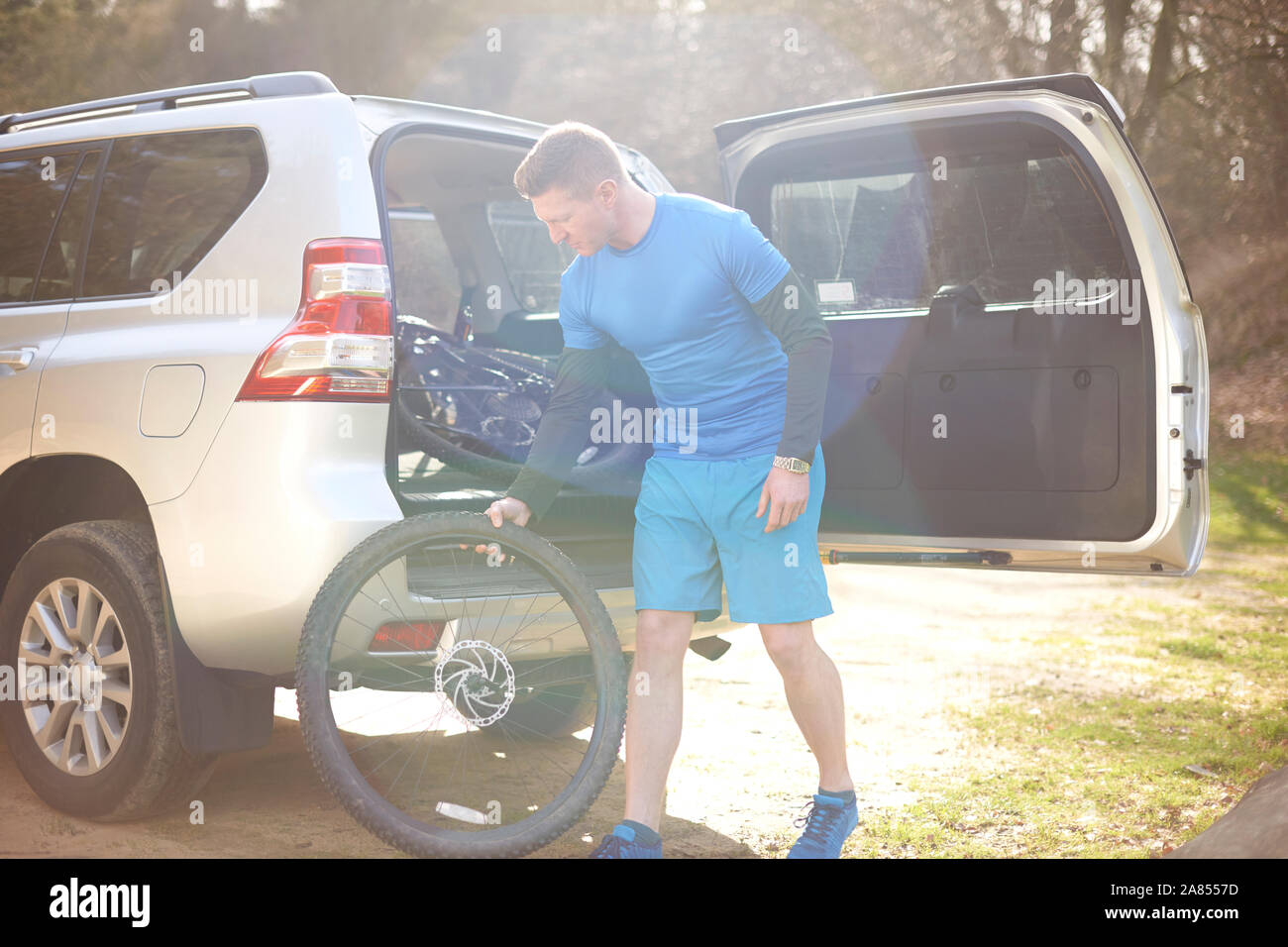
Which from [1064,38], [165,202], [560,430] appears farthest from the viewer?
[1064,38]

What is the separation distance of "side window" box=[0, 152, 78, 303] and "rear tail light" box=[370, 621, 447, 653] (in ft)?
5.88

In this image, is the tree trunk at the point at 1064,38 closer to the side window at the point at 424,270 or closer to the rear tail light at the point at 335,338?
the side window at the point at 424,270

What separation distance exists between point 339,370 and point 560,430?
64 cm

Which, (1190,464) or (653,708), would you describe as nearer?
(653,708)

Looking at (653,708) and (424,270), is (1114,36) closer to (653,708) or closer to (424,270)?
(424,270)

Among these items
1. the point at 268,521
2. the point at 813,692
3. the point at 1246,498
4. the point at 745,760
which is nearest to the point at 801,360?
the point at 813,692

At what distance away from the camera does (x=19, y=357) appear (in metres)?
3.95

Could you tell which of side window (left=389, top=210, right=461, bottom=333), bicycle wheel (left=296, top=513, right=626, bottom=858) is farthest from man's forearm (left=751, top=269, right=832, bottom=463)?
side window (left=389, top=210, right=461, bottom=333)

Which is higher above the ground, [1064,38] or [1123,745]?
[1064,38]

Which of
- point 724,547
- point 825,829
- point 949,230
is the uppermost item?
point 949,230

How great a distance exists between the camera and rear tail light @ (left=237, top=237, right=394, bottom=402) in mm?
3363

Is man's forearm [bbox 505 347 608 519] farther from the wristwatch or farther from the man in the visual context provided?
the wristwatch

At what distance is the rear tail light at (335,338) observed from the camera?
11.0 feet
